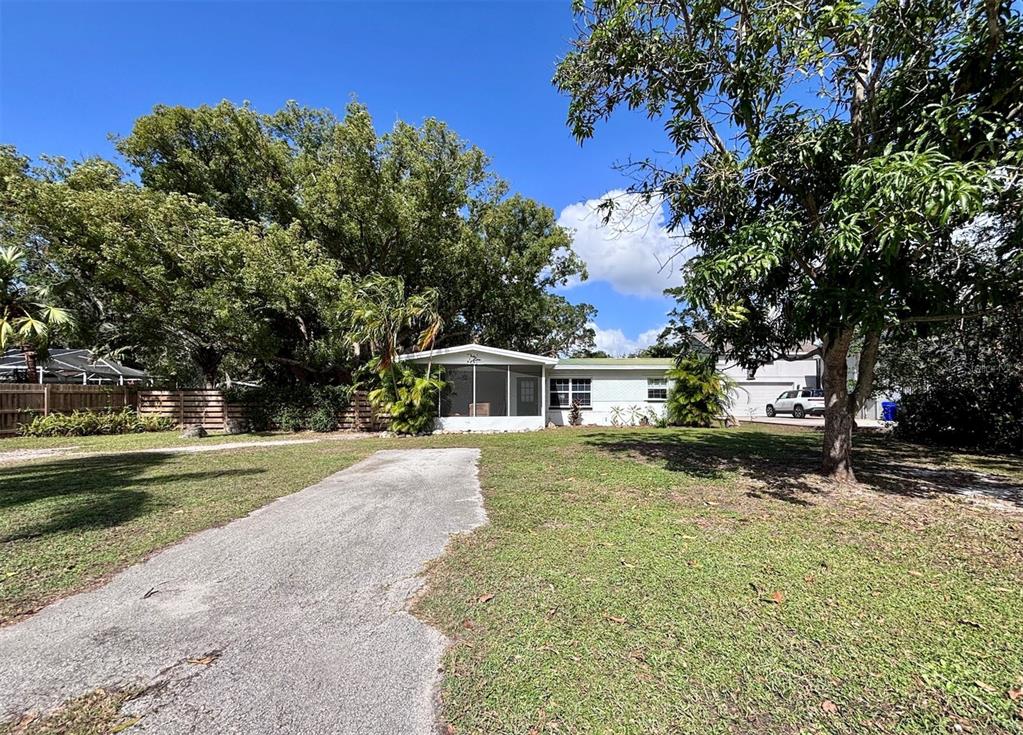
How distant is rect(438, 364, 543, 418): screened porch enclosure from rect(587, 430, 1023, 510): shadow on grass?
3.92 metres

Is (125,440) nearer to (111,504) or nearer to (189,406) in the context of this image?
(189,406)

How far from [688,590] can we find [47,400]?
60.6ft

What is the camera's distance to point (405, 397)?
14383mm

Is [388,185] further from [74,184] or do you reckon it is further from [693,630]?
[693,630]

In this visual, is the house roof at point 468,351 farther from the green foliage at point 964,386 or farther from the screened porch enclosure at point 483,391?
the green foliage at point 964,386

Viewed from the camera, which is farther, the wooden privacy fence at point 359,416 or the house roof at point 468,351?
the wooden privacy fence at point 359,416

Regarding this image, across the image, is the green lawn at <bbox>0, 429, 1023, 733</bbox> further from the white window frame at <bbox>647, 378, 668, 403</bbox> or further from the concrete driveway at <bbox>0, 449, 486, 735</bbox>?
the white window frame at <bbox>647, 378, 668, 403</bbox>

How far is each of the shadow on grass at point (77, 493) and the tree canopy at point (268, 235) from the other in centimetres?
596

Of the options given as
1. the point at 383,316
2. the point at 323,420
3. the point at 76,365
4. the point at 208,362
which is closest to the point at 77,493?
the point at 383,316

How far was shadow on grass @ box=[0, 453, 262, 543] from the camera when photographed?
16.0 ft

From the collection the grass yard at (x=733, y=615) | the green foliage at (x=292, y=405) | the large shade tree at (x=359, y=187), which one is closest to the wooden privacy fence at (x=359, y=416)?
the green foliage at (x=292, y=405)

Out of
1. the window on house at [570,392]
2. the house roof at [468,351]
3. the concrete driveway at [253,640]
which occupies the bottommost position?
the concrete driveway at [253,640]

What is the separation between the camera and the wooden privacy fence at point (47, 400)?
43.8 ft

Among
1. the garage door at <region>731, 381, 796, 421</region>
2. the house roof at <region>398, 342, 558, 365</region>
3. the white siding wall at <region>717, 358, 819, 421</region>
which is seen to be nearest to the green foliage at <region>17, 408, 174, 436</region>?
the house roof at <region>398, 342, 558, 365</region>
